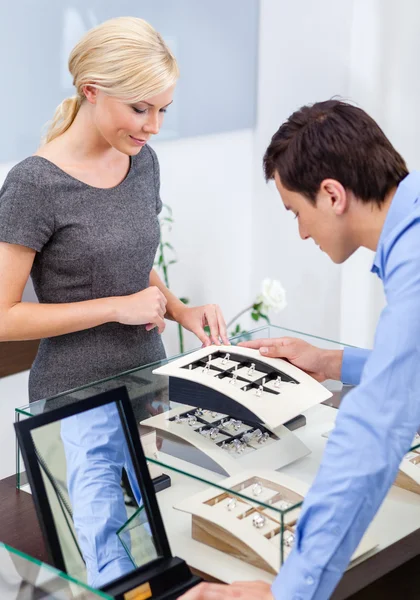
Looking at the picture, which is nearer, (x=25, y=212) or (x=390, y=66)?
(x=25, y=212)

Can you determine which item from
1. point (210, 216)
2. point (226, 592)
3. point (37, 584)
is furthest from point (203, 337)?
point (210, 216)

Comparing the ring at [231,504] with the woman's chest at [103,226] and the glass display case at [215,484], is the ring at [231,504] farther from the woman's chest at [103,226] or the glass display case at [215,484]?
the woman's chest at [103,226]

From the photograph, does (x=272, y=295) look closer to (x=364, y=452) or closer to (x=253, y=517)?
(x=253, y=517)

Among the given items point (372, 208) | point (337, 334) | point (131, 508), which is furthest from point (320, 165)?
point (337, 334)

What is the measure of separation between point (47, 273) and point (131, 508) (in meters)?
0.85

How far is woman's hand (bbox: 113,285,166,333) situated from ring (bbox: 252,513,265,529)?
733 mm

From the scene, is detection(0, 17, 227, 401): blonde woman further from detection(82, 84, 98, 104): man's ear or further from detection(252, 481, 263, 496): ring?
detection(252, 481, 263, 496): ring

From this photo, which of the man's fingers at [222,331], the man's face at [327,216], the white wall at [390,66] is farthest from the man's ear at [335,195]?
the white wall at [390,66]

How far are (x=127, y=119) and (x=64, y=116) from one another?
22cm

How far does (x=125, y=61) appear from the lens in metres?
2.10

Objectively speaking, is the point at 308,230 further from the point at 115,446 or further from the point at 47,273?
the point at 47,273

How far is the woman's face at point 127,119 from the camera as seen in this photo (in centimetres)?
216

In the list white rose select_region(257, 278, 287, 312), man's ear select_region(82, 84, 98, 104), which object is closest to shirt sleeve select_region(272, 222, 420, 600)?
man's ear select_region(82, 84, 98, 104)

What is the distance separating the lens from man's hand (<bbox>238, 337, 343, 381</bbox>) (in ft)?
6.60
